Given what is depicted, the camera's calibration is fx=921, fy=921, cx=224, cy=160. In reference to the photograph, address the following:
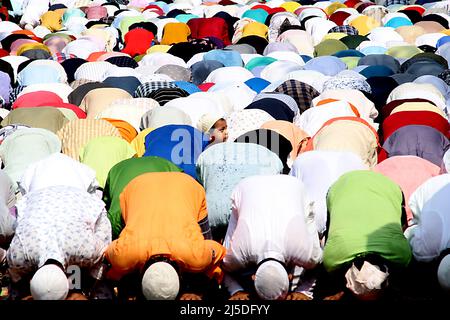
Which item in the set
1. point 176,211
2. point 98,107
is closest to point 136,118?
point 98,107

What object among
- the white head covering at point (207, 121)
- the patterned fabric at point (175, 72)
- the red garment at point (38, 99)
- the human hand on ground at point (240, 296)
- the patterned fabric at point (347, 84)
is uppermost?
the white head covering at point (207, 121)

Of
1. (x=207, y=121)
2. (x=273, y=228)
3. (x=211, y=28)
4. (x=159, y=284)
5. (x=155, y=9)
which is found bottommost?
(x=155, y=9)

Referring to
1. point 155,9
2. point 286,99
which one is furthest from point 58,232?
point 155,9

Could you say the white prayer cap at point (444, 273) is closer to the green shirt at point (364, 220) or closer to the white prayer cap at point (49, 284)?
the green shirt at point (364, 220)

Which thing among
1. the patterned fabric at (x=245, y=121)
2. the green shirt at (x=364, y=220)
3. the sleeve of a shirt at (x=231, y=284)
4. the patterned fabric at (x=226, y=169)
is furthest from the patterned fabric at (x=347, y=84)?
the sleeve of a shirt at (x=231, y=284)

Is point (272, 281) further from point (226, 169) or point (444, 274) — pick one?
point (226, 169)

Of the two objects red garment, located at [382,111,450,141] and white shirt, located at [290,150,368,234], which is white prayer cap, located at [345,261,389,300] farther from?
red garment, located at [382,111,450,141]

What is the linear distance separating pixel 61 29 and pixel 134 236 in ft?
31.4

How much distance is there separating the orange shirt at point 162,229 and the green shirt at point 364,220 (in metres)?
0.64

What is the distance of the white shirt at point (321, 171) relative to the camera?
5.40 m

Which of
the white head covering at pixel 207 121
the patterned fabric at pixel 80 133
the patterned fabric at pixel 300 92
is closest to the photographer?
the patterned fabric at pixel 80 133

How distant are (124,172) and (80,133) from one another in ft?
3.91

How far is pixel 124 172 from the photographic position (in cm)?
552

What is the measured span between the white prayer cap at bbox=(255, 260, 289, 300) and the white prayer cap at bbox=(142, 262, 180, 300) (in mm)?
439
